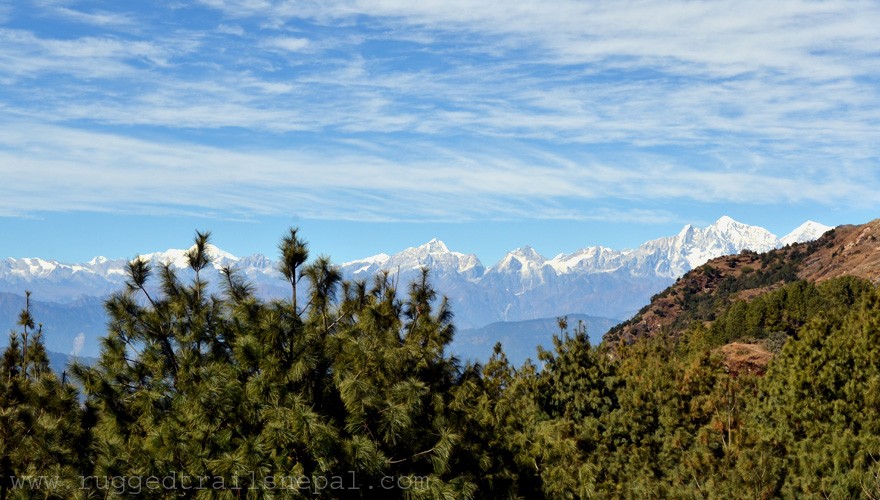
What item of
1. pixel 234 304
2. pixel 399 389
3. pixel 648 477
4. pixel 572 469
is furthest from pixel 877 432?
pixel 234 304

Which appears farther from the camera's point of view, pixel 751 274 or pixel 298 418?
pixel 751 274

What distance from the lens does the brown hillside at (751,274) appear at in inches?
5595

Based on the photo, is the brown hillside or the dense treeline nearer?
the dense treeline

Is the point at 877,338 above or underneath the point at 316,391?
above

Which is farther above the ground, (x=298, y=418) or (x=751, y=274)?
(x=751, y=274)

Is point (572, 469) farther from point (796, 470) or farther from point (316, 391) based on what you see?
point (316, 391)

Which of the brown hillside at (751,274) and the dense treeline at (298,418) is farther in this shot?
the brown hillside at (751,274)

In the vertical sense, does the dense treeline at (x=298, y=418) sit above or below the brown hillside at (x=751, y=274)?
below

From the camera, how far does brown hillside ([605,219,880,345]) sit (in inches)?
5595

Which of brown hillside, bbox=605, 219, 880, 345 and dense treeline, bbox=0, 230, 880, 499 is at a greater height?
brown hillside, bbox=605, 219, 880, 345

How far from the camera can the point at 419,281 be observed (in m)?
23.0

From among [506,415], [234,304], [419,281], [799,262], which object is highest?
[799,262]

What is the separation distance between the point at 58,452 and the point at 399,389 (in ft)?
21.1

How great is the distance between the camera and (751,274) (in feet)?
554
